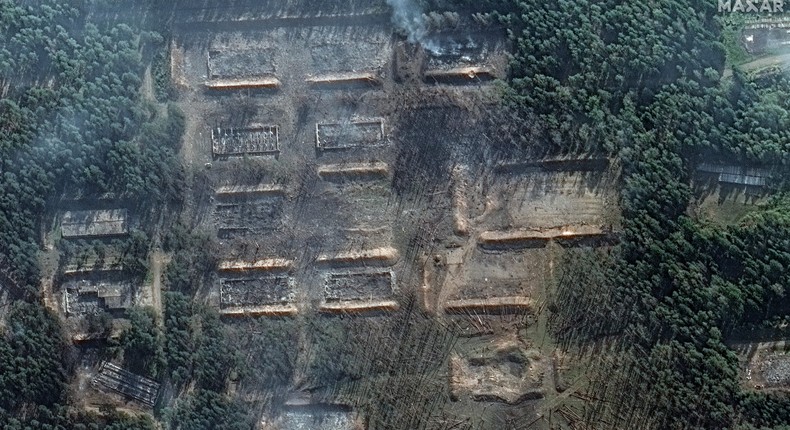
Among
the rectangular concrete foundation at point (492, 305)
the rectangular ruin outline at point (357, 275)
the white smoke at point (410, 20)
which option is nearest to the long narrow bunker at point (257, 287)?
the rectangular ruin outline at point (357, 275)

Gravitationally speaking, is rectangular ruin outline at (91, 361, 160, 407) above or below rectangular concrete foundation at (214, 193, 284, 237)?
below

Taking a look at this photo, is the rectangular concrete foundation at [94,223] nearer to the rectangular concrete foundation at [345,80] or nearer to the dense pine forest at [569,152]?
the dense pine forest at [569,152]

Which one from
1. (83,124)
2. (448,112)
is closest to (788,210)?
(448,112)

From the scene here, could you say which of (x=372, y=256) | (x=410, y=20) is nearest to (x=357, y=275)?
(x=372, y=256)

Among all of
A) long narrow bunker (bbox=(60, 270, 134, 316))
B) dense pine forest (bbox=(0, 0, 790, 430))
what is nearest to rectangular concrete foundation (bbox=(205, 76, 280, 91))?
dense pine forest (bbox=(0, 0, 790, 430))

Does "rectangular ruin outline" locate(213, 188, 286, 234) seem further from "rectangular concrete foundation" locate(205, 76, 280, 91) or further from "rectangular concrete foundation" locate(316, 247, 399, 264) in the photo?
"rectangular concrete foundation" locate(205, 76, 280, 91)

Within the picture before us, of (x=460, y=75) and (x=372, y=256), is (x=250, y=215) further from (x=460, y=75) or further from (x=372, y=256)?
(x=460, y=75)
